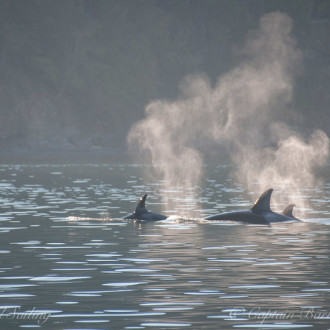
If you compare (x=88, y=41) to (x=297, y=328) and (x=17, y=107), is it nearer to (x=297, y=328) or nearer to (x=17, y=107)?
(x=17, y=107)

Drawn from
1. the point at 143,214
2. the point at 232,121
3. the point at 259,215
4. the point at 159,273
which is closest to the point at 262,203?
the point at 259,215

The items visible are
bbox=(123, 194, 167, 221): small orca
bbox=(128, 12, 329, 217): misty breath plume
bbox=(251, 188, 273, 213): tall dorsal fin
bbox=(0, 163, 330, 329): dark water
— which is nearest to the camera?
bbox=(0, 163, 330, 329): dark water

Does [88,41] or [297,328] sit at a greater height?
[88,41]

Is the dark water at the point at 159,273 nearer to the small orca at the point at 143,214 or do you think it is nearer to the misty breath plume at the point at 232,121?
the small orca at the point at 143,214

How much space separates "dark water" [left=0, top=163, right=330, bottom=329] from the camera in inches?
650

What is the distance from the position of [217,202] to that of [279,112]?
14092cm

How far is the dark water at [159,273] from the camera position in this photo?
16516 millimetres

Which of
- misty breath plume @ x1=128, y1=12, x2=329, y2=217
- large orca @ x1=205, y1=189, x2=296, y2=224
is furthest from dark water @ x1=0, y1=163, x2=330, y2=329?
misty breath plume @ x1=128, y1=12, x2=329, y2=217

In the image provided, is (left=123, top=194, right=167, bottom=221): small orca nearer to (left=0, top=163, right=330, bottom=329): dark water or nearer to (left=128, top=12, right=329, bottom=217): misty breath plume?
(left=0, top=163, right=330, bottom=329): dark water

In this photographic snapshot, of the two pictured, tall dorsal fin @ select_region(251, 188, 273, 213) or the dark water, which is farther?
tall dorsal fin @ select_region(251, 188, 273, 213)

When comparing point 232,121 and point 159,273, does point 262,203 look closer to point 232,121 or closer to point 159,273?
point 159,273

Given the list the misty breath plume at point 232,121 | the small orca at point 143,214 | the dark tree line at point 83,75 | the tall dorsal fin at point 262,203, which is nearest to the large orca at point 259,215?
the tall dorsal fin at point 262,203

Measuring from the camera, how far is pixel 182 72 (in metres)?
195

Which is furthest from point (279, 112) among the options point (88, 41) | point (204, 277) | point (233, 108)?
point (204, 277)
